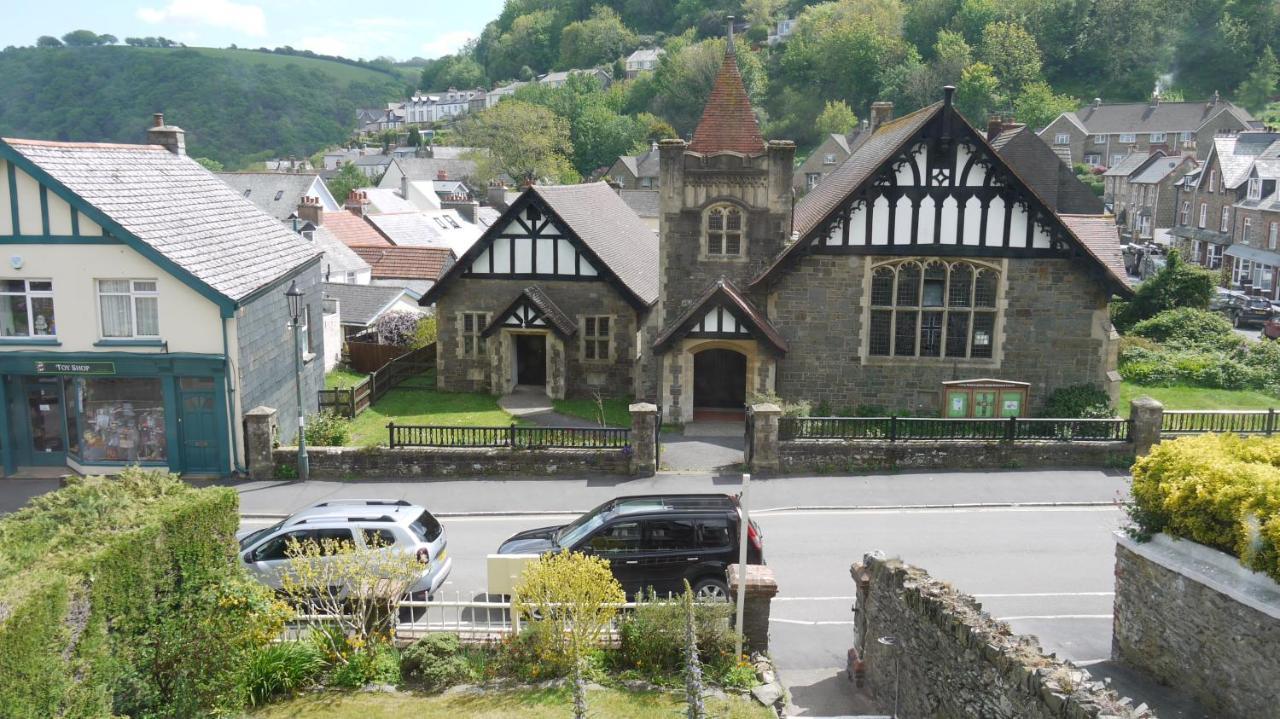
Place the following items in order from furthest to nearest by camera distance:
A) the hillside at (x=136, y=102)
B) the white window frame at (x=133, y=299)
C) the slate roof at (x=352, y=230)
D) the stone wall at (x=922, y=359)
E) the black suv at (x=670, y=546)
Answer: the hillside at (x=136, y=102) < the slate roof at (x=352, y=230) < the stone wall at (x=922, y=359) < the white window frame at (x=133, y=299) < the black suv at (x=670, y=546)

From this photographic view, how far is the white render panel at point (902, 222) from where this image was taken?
24812 mm

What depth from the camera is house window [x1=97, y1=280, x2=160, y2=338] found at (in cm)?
2138

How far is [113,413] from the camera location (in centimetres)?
2206

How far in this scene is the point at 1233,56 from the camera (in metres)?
115

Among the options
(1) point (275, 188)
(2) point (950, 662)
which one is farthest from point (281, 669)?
(1) point (275, 188)

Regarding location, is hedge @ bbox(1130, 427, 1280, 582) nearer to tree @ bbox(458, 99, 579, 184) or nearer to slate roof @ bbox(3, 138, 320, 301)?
slate roof @ bbox(3, 138, 320, 301)

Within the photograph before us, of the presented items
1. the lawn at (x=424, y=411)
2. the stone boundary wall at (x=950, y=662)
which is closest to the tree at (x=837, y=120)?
the lawn at (x=424, y=411)

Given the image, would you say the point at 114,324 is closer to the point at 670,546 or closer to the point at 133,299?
the point at 133,299

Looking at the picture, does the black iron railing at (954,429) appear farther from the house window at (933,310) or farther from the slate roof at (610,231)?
the slate roof at (610,231)

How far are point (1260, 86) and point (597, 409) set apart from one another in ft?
370

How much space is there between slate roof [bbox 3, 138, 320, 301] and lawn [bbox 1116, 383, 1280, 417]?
23.5 metres

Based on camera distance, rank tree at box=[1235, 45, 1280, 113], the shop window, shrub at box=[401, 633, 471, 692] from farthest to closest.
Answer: tree at box=[1235, 45, 1280, 113] < the shop window < shrub at box=[401, 633, 471, 692]

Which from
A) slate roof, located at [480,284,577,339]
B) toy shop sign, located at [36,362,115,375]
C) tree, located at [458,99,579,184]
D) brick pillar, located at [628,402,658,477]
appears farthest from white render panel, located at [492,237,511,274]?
tree, located at [458,99,579,184]

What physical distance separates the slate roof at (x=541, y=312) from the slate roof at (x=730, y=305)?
14.3 ft
